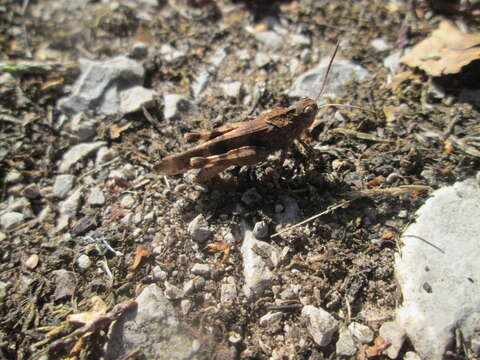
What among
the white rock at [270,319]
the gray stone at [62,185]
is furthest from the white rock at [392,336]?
the gray stone at [62,185]

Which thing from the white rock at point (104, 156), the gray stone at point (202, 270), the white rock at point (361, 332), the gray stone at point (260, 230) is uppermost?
the white rock at point (104, 156)

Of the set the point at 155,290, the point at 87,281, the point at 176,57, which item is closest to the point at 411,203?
the point at 155,290

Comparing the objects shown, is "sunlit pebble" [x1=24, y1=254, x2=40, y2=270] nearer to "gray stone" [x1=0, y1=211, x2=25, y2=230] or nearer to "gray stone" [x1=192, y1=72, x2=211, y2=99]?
"gray stone" [x1=0, y1=211, x2=25, y2=230]

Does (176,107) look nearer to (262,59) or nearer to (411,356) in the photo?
(262,59)

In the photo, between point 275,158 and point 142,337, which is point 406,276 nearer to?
point 275,158

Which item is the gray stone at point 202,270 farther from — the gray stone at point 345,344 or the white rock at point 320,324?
the gray stone at point 345,344
